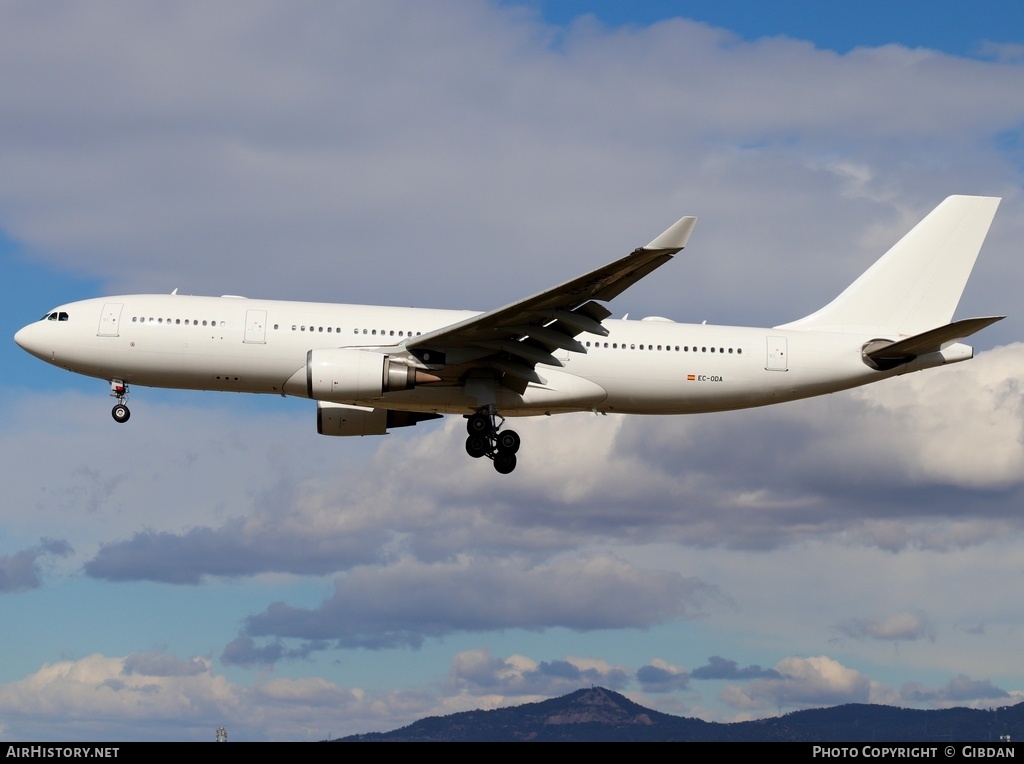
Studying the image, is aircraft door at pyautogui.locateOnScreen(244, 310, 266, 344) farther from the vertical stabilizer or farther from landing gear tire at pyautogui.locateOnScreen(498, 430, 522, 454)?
the vertical stabilizer

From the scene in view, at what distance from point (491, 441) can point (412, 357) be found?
378 cm

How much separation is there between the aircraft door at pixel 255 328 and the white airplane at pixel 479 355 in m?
0.04

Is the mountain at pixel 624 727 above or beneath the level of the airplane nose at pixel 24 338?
beneath

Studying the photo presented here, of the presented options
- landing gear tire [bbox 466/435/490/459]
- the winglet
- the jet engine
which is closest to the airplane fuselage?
the jet engine

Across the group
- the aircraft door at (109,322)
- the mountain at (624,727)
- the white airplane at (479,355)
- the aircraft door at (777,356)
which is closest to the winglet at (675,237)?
the white airplane at (479,355)

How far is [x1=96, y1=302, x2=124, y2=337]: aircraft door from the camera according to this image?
108 feet

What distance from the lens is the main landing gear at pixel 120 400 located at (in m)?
33.8

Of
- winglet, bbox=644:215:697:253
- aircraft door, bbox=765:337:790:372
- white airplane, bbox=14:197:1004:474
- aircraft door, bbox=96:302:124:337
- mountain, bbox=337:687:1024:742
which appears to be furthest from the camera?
mountain, bbox=337:687:1024:742

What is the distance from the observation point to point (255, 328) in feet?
107

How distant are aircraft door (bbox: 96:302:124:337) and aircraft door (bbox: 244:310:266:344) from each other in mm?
3716

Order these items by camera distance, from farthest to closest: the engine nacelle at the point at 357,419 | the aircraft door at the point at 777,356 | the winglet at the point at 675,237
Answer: the engine nacelle at the point at 357,419
the aircraft door at the point at 777,356
the winglet at the point at 675,237

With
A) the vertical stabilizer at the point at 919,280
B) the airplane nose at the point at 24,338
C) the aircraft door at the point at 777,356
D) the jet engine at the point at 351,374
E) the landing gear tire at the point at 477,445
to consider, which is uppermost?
the vertical stabilizer at the point at 919,280

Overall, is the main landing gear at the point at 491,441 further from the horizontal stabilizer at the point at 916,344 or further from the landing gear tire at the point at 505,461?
the horizontal stabilizer at the point at 916,344
